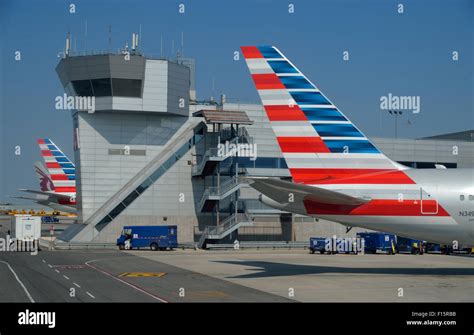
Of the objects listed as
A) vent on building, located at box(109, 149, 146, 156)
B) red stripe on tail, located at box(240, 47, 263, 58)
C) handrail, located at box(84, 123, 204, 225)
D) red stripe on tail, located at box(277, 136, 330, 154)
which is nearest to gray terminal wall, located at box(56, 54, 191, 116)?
handrail, located at box(84, 123, 204, 225)

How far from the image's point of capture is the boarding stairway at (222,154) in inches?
3044

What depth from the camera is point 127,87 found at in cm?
7669

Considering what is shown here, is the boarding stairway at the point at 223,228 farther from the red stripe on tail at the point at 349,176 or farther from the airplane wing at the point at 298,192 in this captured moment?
the airplane wing at the point at 298,192

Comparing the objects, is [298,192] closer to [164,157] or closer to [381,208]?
[381,208]

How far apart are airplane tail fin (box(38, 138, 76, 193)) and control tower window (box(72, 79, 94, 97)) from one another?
33.9 meters

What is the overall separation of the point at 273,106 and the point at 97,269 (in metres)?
18.4

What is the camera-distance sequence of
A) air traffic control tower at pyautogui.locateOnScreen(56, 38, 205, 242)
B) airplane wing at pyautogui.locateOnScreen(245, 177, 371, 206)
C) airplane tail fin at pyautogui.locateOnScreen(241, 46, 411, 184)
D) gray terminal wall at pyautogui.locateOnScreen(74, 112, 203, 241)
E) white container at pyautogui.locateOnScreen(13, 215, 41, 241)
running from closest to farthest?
airplane wing at pyautogui.locateOnScreen(245, 177, 371, 206), airplane tail fin at pyautogui.locateOnScreen(241, 46, 411, 184), white container at pyautogui.locateOnScreen(13, 215, 41, 241), air traffic control tower at pyautogui.locateOnScreen(56, 38, 205, 242), gray terminal wall at pyautogui.locateOnScreen(74, 112, 203, 241)

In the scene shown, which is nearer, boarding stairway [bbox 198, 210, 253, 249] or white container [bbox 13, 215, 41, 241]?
white container [bbox 13, 215, 41, 241]

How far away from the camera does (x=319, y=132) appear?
3888cm

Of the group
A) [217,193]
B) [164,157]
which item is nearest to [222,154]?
[217,193]

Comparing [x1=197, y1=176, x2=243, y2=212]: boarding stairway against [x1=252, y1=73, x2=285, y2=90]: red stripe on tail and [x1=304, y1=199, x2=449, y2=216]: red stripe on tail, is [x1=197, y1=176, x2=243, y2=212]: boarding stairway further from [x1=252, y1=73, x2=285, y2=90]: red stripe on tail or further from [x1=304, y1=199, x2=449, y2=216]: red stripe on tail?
[x1=304, y1=199, x2=449, y2=216]: red stripe on tail

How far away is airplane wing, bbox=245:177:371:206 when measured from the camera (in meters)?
33.8

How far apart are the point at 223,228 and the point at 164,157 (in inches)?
491
